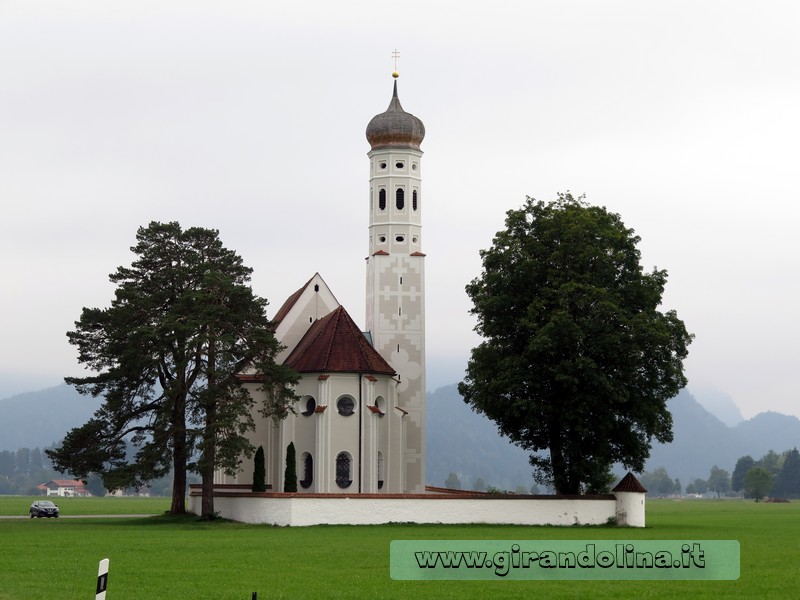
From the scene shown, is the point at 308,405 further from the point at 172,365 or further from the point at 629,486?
the point at 629,486

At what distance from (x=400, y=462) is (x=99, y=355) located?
19.9 meters

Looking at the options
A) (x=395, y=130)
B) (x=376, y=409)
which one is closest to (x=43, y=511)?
(x=376, y=409)

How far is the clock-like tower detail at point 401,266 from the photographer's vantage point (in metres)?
75.5

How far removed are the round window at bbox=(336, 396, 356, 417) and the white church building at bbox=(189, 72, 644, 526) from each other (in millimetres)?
55

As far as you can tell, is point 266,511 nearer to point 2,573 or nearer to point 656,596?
point 2,573

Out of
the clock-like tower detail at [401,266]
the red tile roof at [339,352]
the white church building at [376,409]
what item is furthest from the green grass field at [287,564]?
A: the clock-like tower detail at [401,266]

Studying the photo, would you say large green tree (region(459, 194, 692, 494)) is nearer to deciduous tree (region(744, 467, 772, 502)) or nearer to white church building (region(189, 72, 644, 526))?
white church building (region(189, 72, 644, 526))

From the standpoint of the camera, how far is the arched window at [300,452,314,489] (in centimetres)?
6938

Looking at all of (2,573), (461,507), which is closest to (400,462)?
(461,507)

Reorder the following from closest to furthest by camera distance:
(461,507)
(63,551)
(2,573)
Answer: (2,573)
(63,551)
(461,507)

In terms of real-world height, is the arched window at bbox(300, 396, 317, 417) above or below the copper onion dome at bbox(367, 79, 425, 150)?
below

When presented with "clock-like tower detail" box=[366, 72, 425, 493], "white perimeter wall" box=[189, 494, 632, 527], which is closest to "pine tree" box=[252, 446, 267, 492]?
"white perimeter wall" box=[189, 494, 632, 527]

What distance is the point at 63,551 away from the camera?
39500mm

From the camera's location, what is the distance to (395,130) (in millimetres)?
78250
